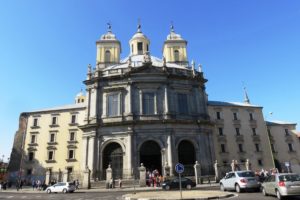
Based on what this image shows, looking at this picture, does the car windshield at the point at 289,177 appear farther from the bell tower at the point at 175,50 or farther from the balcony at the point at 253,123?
the balcony at the point at 253,123

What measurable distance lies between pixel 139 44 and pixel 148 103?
1792 centimetres

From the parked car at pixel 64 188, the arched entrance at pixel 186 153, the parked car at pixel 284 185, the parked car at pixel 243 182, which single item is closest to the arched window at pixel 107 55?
the arched entrance at pixel 186 153

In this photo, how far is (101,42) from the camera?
49.2 metres

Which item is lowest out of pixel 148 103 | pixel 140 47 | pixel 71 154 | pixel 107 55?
pixel 71 154

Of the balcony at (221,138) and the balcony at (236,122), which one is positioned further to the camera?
the balcony at (236,122)

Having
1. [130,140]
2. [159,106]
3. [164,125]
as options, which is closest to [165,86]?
[159,106]

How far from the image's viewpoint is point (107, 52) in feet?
161

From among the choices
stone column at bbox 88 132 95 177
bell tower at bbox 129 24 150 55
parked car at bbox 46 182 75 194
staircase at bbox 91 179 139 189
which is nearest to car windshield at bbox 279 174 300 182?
staircase at bbox 91 179 139 189

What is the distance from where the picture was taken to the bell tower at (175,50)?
49.7 meters

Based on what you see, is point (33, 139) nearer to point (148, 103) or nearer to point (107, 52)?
point (107, 52)

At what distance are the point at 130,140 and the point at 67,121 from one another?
16.9 m

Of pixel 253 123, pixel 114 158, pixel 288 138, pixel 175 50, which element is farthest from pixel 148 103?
pixel 288 138

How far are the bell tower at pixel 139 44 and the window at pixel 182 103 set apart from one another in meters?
15.6

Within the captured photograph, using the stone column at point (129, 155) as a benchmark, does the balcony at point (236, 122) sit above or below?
above
